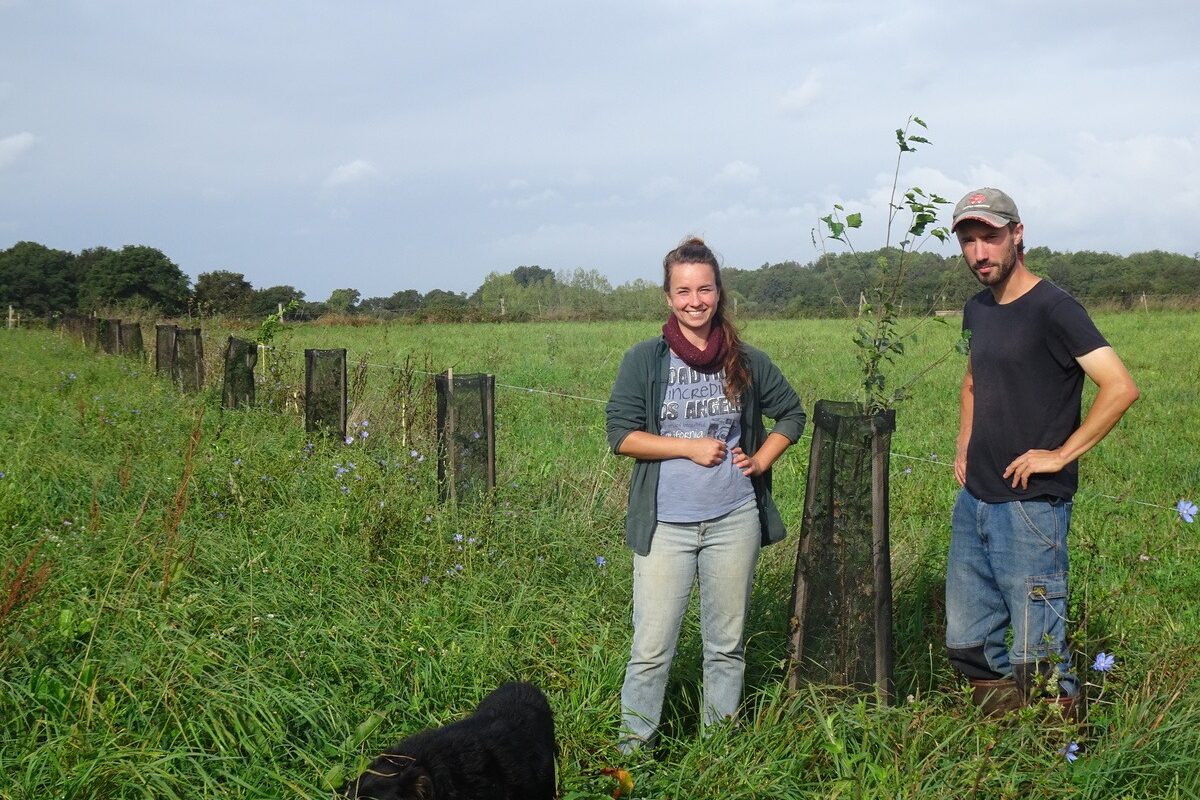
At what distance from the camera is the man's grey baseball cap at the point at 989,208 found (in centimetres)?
299

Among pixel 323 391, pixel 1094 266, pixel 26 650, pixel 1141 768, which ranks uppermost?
pixel 1094 266

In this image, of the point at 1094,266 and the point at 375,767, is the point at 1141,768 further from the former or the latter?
the point at 1094,266

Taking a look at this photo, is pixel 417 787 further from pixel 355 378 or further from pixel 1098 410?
pixel 355 378

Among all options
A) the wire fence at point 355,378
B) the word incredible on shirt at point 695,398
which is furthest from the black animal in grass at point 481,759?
the wire fence at point 355,378

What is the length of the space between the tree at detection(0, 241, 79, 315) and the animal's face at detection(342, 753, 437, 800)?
67.5 meters

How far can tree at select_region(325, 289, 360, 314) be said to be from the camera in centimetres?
4138

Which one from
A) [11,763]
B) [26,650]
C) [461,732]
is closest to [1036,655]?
[461,732]

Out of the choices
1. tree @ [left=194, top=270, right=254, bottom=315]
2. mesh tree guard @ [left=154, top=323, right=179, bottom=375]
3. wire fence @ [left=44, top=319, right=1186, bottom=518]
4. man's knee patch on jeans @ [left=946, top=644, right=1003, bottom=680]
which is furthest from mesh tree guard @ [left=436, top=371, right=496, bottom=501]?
tree @ [left=194, top=270, right=254, bottom=315]

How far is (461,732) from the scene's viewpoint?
8.97 feet

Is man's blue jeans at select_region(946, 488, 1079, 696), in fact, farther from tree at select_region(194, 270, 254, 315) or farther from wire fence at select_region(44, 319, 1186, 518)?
tree at select_region(194, 270, 254, 315)

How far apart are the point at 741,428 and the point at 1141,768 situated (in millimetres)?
1581

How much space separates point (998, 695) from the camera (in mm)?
3221

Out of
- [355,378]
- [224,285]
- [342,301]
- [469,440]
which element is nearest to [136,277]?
[342,301]

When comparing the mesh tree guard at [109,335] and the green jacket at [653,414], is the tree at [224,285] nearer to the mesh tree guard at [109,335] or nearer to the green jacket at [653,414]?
the mesh tree guard at [109,335]
